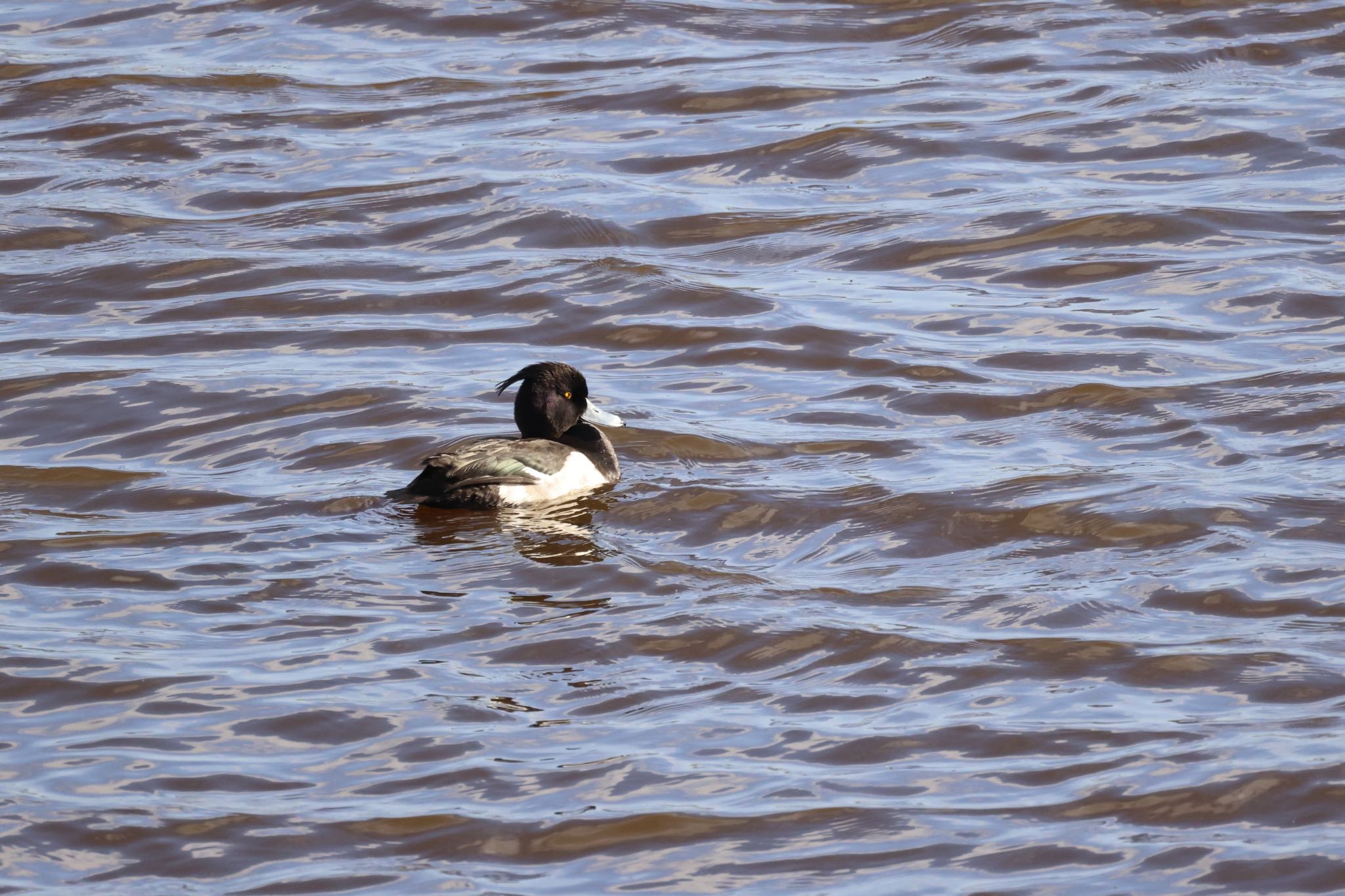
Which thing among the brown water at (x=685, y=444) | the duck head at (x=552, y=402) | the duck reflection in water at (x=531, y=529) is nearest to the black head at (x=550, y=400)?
the duck head at (x=552, y=402)

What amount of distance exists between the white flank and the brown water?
0.16m

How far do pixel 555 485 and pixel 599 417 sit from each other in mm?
526

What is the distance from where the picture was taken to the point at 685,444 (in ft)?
29.3

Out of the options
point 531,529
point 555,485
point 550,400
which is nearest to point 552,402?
point 550,400

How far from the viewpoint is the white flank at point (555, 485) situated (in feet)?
27.9

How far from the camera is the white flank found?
850 centimetres

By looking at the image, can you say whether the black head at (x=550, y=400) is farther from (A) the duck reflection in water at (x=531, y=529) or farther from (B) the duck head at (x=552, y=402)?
(A) the duck reflection in water at (x=531, y=529)

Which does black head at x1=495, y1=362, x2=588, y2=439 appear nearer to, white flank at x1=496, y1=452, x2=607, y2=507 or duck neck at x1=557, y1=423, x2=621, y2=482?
duck neck at x1=557, y1=423, x2=621, y2=482

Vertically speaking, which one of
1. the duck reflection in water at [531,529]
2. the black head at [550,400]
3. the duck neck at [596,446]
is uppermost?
the black head at [550,400]

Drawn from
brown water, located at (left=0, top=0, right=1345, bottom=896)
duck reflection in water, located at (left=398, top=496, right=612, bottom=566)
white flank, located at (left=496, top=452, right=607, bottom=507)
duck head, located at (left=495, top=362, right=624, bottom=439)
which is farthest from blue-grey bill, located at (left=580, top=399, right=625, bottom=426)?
duck reflection in water, located at (left=398, top=496, right=612, bottom=566)

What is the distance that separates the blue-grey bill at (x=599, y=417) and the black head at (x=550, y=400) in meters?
0.03

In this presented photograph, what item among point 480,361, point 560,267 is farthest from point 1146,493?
point 560,267

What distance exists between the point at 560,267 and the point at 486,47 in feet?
15.1

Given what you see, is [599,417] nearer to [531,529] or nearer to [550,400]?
[550,400]
